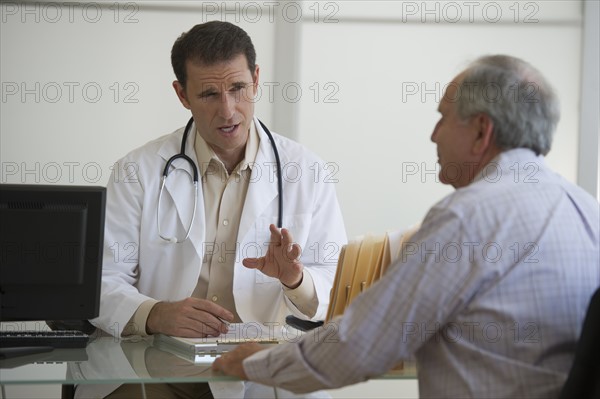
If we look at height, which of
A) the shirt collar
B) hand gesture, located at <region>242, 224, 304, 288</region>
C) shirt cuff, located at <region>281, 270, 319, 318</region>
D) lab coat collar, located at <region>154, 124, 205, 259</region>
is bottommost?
shirt cuff, located at <region>281, 270, 319, 318</region>

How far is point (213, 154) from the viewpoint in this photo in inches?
99.8

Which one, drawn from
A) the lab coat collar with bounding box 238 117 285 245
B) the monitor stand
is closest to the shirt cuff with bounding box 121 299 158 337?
the monitor stand

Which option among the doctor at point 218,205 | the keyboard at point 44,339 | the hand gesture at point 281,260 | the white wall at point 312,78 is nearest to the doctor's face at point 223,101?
the doctor at point 218,205

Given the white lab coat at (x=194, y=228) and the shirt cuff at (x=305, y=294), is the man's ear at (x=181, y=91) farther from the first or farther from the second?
the shirt cuff at (x=305, y=294)

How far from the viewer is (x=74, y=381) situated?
158 centimetres

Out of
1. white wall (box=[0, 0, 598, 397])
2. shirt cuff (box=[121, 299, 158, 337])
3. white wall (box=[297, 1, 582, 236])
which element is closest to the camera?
shirt cuff (box=[121, 299, 158, 337])

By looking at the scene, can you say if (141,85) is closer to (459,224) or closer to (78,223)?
(78,223)

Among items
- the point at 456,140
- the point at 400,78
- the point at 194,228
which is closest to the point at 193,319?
the point at 194,228

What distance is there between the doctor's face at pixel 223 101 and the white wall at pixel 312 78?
50.9 inches

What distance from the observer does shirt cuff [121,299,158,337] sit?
2.10 m

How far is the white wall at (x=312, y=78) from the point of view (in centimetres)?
374

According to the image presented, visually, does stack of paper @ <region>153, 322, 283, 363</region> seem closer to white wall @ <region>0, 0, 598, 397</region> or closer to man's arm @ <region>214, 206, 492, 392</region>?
man's arm @ <region>214, 206, 492, 392</region>

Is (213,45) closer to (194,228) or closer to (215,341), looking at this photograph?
(194,228)

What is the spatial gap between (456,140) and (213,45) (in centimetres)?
109
